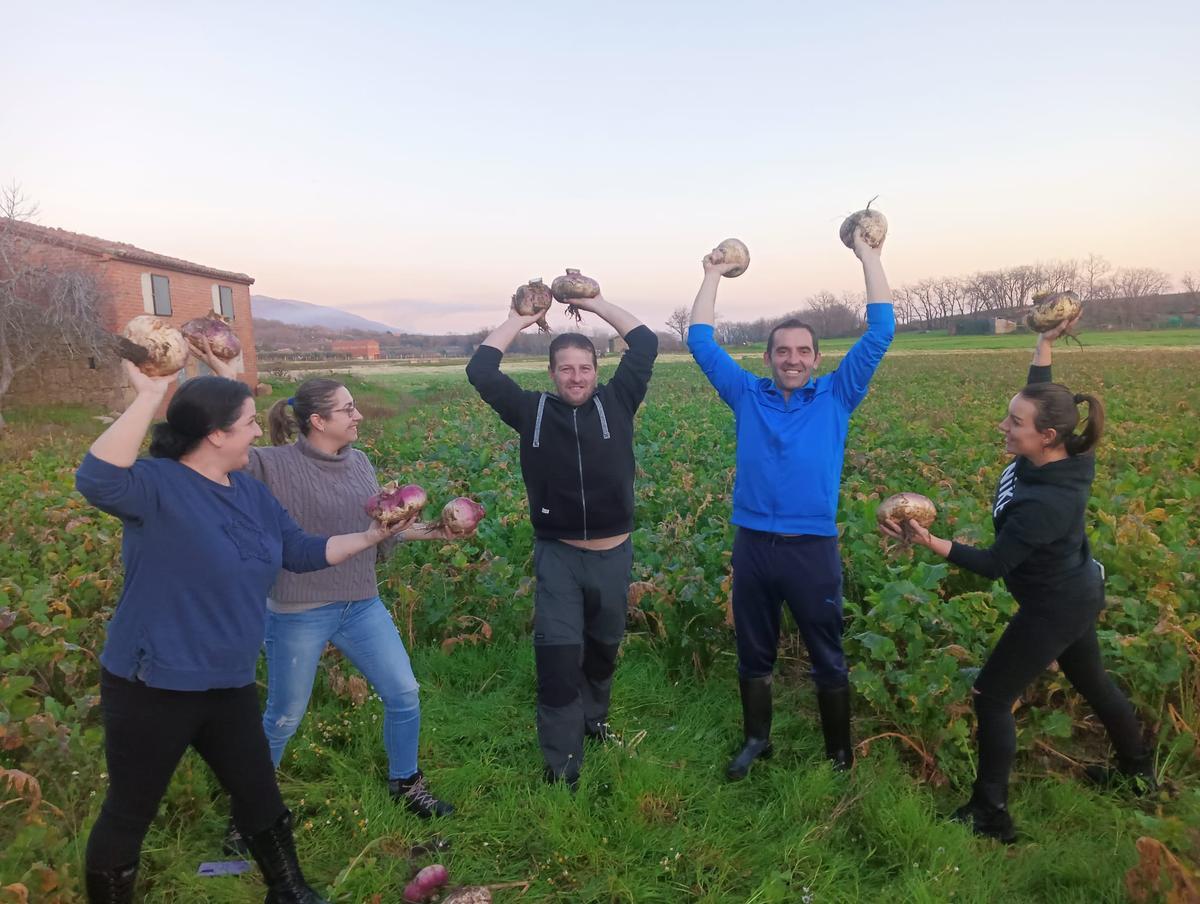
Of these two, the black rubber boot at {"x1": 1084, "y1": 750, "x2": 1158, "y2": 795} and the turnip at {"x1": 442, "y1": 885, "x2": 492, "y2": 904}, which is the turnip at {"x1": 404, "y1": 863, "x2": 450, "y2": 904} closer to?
the turnip at {"x1": 442, "y1": 885, "x2": 492, "y2": 904}

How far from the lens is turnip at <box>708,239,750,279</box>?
3854 millimetres

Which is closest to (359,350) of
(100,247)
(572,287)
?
(100,247)

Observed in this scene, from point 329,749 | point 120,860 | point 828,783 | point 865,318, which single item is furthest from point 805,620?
point 120,860

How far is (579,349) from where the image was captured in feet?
11.4

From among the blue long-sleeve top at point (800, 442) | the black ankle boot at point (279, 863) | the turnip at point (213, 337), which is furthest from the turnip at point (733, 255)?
the black ankle boot at point (279, 863)

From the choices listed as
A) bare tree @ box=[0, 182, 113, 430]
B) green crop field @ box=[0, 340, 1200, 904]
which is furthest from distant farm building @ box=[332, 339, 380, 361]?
green crop field @ box=[0, 340, 1200, 904]

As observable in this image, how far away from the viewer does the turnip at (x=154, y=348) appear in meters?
2.52

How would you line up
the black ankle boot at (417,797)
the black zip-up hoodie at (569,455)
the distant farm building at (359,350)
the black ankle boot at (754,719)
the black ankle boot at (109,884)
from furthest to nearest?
1. the distant farm building at (359,350)
2. the black ankle boot at (754,719)
3. the black zip-up hoodie at (569,455)
4. the black ankle boot at (417,797)
5. the black ankle boot at (109,884)

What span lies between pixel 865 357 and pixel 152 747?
3249mm

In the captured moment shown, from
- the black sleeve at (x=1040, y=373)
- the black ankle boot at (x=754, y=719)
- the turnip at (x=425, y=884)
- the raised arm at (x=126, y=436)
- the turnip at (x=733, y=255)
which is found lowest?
the turnip at (x=425, y=884)

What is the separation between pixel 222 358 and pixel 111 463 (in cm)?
113

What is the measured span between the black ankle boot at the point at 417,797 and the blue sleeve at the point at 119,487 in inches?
69.9

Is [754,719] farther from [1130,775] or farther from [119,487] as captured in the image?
[119,487]

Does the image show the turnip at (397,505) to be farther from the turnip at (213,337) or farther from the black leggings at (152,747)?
the turnip at (213,337)
